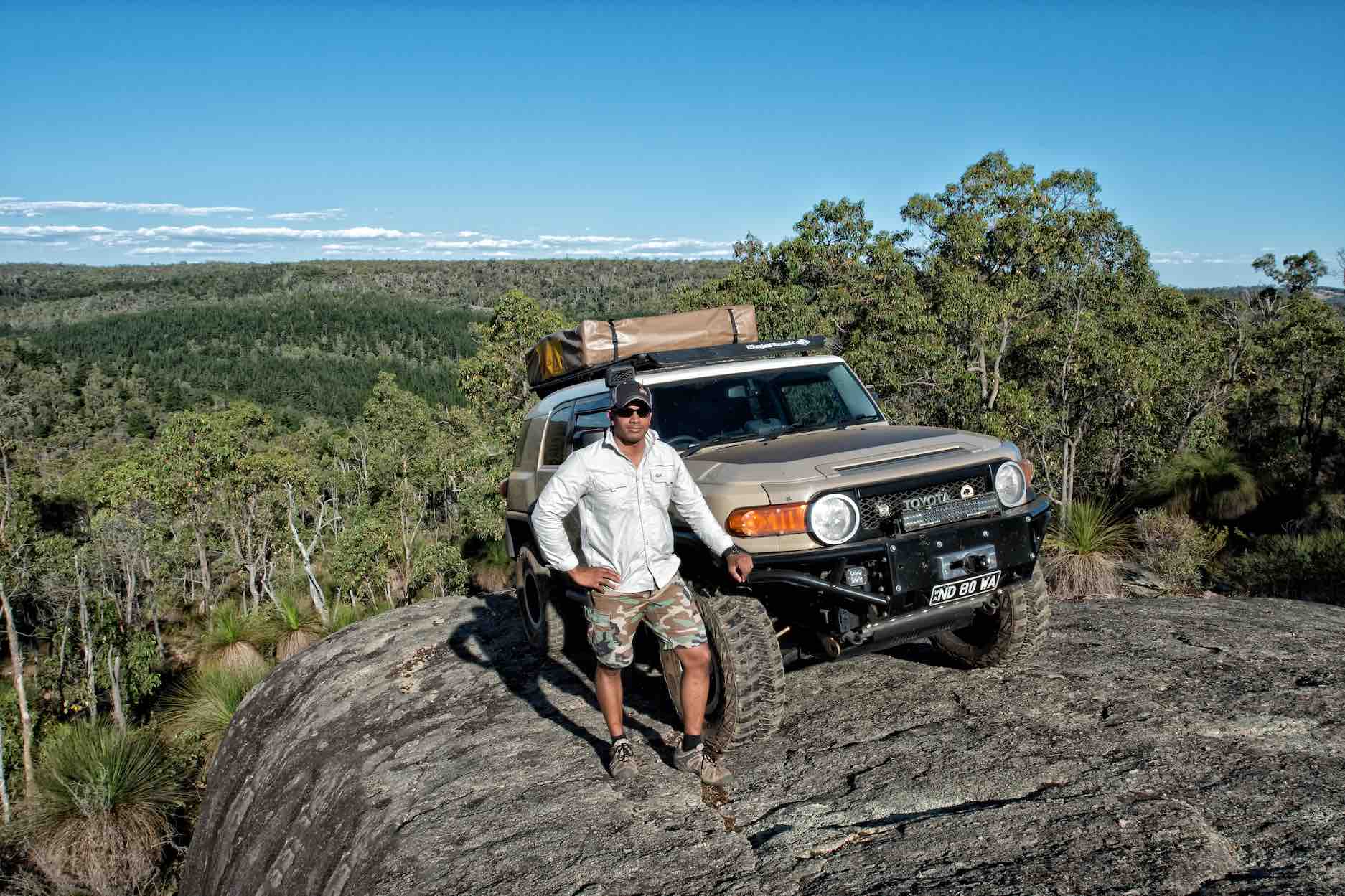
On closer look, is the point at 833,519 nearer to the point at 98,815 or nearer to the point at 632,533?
the point at 632,533

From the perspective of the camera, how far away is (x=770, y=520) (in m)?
4.46

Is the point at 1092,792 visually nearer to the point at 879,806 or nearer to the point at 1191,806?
the point at 1191,806

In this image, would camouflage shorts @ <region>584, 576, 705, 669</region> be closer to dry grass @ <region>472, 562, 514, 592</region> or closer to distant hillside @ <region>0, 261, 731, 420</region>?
dry grass @ <region>472, 562, 514, 592</region>

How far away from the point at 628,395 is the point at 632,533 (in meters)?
0.65

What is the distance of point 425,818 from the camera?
4.66 m

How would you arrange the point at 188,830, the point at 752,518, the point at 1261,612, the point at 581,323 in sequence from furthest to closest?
the point at 188,830
the point at 1261,612
the point at 581,323
the point at 752,518

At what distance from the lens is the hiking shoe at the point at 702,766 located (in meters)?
4.48

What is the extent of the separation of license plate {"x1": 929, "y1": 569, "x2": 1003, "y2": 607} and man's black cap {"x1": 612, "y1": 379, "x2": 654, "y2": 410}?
1.70 m

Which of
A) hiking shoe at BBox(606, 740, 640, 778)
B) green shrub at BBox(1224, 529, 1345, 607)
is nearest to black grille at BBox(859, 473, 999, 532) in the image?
hiking shoe at BBox(606, 740, 640, 778)

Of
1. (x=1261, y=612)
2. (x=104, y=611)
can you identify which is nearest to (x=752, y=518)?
(x=1261, y=612)

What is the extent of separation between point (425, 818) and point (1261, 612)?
6.05m

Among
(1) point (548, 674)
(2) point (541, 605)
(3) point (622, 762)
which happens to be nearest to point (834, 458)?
(3) point (622, 762)

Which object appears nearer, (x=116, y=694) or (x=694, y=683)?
(x=694, y=683)

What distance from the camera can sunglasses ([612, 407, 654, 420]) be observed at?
4180 mm
